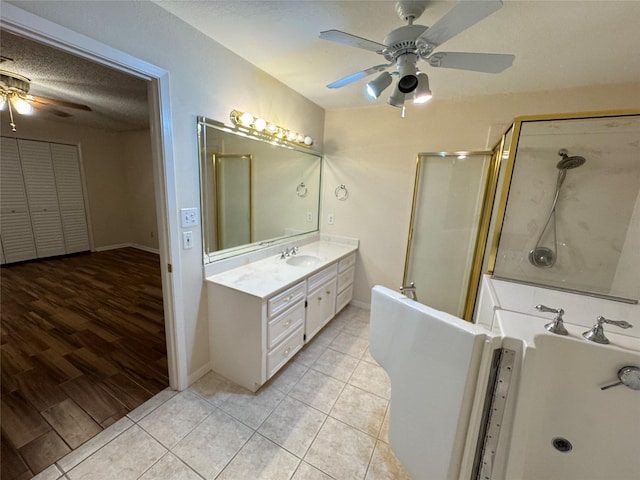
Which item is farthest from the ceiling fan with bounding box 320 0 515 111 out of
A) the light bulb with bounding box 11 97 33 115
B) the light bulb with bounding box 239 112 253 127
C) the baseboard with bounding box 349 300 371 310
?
the light bulb with bounding box 11 97 33 115

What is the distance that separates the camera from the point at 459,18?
0.94m

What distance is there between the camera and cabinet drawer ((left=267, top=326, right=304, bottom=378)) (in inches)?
69.8

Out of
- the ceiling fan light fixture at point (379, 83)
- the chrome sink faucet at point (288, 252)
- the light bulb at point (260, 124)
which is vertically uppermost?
the ceiling fan light fixture at point (379, 83)

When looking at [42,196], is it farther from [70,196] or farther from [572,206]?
[572,206]

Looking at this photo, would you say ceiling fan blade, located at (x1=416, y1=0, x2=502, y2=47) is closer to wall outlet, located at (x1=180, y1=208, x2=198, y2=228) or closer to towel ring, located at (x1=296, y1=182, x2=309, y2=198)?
wall outlet, located at (x1=180, y1=208, x2=198, y2=228)

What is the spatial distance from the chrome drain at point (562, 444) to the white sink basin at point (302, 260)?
5.96 feet

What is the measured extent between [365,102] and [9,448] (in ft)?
11.6

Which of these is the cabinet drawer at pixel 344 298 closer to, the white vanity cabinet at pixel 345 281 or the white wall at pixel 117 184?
the white vanity cabinet at pixel 345 281

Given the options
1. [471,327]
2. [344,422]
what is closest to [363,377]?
[344,422]

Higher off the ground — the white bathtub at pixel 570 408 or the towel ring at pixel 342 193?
the towel ring at pixel 342 193

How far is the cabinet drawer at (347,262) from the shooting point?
2652 mm

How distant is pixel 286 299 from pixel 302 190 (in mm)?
1510

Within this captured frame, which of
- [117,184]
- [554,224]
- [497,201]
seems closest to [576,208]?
[554,224]

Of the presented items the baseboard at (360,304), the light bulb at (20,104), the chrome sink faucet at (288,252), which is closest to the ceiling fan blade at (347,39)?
the chrome sink faucet at (288,252)
